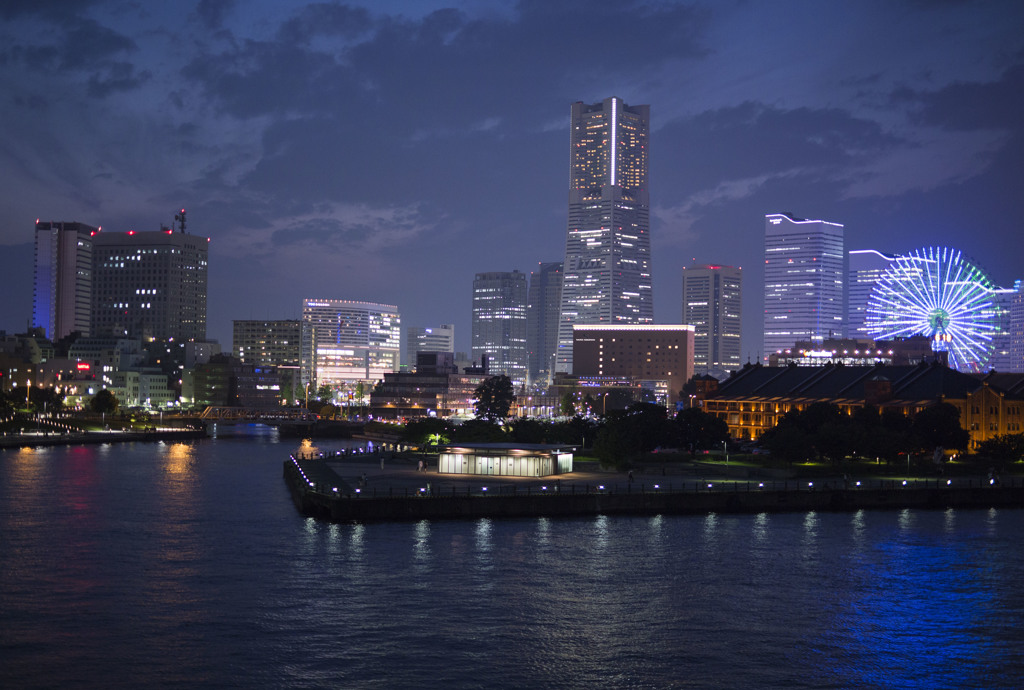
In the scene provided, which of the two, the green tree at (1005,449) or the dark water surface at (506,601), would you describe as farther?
the green tree at (1005,449)

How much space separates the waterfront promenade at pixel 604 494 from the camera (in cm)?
7881

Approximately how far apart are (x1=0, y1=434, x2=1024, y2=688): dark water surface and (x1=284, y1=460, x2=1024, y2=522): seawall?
215 cm

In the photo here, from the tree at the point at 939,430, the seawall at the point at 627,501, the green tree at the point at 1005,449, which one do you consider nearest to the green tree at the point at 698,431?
the tree at the point at 939,430

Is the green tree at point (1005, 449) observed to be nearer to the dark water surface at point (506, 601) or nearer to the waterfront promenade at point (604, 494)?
the waterfront promenade at point (604, 494)

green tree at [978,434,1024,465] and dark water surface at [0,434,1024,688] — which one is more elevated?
green tree at [978,434,1024,465]

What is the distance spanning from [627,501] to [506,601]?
34265 mm

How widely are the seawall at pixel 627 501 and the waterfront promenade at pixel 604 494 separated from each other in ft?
0.24

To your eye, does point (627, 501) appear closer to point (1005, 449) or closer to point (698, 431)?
point (698, 431)

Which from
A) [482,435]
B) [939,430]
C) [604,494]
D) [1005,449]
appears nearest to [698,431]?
[939,430]

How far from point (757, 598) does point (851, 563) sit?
1291cm

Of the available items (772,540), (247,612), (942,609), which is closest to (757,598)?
(942,609)

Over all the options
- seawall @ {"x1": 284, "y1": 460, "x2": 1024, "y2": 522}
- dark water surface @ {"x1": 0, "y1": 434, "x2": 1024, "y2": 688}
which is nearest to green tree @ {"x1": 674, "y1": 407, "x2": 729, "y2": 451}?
seawall @ {"x1": 284, "y1": 460, "x2": 1024, "y2": 522}

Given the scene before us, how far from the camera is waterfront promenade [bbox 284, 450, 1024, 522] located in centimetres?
7881

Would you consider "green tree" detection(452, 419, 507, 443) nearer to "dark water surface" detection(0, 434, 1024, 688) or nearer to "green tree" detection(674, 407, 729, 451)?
"green tree" detection(674, 407, 729, 451)
